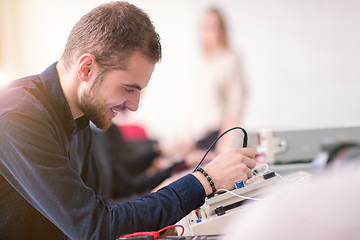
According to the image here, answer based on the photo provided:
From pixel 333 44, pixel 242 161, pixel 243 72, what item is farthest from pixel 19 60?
pixel 333 44

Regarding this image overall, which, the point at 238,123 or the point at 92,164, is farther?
the point at 238,123

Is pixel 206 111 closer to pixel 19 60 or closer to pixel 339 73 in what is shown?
pixel 339 73

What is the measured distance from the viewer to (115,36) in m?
0.76

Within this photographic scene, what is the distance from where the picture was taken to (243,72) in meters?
3.02

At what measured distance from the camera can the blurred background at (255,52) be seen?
2.87m

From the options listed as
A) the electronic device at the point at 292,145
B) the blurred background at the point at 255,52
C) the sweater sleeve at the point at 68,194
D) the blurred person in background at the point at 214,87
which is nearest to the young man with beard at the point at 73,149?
the sweater sleeve at the point at 68,194

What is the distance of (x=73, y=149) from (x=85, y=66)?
328mm

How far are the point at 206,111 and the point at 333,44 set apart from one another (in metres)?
1.51

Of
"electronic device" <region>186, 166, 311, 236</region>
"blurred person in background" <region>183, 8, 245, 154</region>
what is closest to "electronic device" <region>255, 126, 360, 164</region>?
"electronic device" <region>186, 166, 311, 236</region>

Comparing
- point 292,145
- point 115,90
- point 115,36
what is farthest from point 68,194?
point 292,145

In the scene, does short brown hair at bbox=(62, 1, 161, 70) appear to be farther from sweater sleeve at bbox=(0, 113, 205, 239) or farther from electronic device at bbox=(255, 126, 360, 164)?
electronic device at bbox=(255, 126, 360, 164)

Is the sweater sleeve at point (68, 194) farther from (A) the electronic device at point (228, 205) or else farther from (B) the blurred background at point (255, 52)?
(B) the blurred background at point (255, 52)

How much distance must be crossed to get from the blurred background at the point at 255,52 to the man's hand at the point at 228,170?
2.38 meters

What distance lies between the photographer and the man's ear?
0.77m
